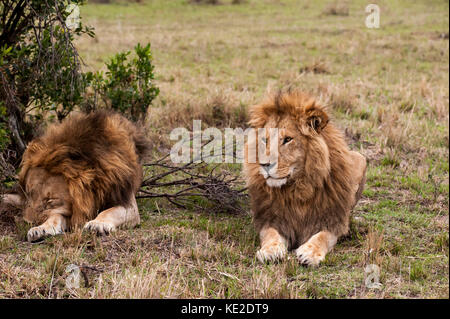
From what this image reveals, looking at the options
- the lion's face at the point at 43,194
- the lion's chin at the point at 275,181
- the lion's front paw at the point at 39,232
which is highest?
the lion's chin at the point at 275,181

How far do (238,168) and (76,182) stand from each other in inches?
124

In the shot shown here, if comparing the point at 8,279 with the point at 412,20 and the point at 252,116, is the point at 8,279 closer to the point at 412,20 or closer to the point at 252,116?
the point at 252,116

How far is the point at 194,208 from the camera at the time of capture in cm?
661

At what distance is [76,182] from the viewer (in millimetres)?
5348

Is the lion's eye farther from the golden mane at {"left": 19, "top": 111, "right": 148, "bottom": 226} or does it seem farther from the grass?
the golden mane at {"left": 19, "top": 111, "right": 148, "bottom": 226}

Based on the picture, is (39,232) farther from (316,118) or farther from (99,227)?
(316,118)

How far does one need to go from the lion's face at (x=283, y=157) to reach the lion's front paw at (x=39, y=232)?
6.10 feet

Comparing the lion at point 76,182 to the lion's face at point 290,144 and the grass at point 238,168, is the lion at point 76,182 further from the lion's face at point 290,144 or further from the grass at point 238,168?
the lion's face at point 290,144

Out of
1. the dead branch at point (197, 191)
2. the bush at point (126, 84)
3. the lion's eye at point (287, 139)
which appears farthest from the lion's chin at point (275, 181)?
the bush at point (126, 84)

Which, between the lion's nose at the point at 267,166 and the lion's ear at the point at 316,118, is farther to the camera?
the lion's ear at the point at 316,118

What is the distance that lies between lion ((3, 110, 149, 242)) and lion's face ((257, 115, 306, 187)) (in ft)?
4.43

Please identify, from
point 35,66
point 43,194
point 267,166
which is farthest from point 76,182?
point 35,66

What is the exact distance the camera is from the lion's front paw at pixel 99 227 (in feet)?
17.1

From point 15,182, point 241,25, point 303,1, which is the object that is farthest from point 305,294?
point 303,1
